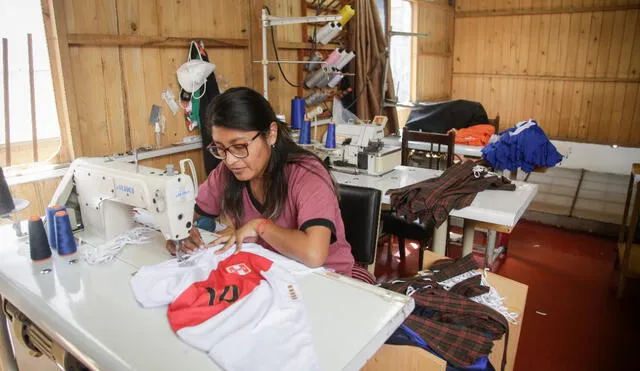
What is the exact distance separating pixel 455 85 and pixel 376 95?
2.70 m

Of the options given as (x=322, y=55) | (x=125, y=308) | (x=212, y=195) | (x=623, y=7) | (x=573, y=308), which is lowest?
(x=573, y=308)

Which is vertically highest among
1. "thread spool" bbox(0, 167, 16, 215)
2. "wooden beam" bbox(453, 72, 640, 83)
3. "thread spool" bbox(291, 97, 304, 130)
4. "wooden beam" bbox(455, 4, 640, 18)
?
"wooden beam" bbox(455, 4, 640, 18)

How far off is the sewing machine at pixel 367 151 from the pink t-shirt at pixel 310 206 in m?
1.13

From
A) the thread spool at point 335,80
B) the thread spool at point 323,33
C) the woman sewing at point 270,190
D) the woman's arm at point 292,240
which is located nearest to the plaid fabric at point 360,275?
the woman sewing at point 270,190

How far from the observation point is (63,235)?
4.60 ft

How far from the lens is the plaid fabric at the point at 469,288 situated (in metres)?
1.48

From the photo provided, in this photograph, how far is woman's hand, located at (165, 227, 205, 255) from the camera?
1.40 m

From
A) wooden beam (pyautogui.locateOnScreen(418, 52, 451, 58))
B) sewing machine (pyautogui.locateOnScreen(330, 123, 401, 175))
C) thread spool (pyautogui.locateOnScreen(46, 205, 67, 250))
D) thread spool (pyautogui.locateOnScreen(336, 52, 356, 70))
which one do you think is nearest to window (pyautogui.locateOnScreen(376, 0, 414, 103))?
wooden beam (pyautogui.locateOnScreen(418, 52, 451, 58))

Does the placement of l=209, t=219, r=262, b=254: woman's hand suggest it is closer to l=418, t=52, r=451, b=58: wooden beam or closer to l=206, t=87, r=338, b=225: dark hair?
l=206, t=87, r=338, b=225: dark hair

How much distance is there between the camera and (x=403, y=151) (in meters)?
3.42

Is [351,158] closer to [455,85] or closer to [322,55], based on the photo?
[322,55]

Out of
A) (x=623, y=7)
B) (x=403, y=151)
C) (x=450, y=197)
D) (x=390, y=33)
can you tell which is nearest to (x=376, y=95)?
(x=390, y=33)

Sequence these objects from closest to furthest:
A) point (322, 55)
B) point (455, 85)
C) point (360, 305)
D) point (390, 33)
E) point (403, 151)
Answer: point (360, 305)
point (403, 151)
point (322, 55)
point (390, 33)
point (455, 85)

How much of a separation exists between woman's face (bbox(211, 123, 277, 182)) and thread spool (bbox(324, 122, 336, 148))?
4.21 ft
